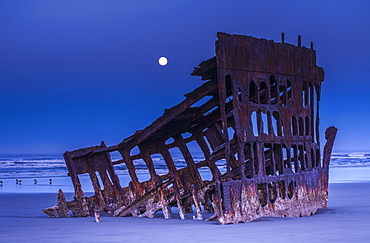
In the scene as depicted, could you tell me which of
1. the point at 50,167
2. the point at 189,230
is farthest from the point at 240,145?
the point at 50,167

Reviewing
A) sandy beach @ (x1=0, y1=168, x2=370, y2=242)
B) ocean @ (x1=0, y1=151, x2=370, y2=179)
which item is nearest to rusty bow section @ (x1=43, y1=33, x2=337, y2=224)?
sandy beach @ (x1=0, y1=168, x2=370, y2=242)

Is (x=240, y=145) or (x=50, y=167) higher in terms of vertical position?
Answer: (x=50, y=167)

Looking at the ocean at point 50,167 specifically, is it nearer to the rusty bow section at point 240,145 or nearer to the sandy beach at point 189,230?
the rusty bow section at point 240,145

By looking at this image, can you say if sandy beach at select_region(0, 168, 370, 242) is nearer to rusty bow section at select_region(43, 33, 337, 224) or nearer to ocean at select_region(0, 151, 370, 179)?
rusty bow section at select_region(43, 33, 337, 224)

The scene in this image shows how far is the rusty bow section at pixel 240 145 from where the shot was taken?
9633 mm

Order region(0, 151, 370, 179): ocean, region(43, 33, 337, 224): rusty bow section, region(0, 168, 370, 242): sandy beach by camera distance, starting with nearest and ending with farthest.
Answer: region(0, 168, 370, 242): sandy beach, region(43, 33, 337, 224): rusty bow section, region(0, 151, 370, 179): ocean

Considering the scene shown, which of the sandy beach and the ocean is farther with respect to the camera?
the ocean

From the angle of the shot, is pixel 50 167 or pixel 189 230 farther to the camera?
pixel 50 167

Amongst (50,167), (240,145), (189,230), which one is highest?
(50,167)

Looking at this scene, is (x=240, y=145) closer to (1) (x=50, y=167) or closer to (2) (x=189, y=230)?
(2) (x=189, y=230)

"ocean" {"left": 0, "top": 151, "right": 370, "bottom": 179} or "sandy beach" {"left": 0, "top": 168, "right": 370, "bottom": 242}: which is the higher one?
"ocean" {"left": 0, "top": 151, "right": 370, "bottom": 179}

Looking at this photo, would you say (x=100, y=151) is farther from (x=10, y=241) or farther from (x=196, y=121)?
(x=10, y=241)

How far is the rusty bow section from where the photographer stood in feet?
31.6

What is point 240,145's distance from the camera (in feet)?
31.6
